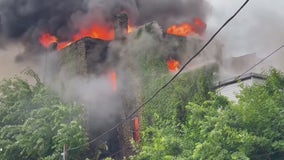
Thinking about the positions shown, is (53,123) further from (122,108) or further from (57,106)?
(122,108)

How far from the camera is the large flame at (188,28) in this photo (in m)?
30.4

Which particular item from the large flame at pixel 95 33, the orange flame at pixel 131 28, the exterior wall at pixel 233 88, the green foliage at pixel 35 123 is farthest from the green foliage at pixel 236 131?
the large flame at pixel 95 33

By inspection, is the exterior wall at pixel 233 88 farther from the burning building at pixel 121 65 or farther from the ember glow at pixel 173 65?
the ember glow at pixel 173 65

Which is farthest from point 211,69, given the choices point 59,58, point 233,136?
point 59,58

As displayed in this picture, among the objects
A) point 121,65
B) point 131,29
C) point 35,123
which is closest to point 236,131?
point 35,123

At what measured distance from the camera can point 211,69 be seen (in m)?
24.1

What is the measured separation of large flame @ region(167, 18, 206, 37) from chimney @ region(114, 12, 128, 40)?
8.87ft

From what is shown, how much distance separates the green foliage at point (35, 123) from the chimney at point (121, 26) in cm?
515

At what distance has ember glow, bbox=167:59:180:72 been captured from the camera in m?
27.0

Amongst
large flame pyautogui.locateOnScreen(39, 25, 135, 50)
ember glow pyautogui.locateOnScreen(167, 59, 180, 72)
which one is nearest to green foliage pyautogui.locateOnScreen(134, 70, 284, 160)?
ember glow pyautogui.locateOnScreen(167, 59, 180, 72)

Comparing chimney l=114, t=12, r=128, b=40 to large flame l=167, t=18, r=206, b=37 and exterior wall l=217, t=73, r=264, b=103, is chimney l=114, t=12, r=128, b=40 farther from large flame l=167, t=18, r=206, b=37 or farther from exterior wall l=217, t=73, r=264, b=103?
exterior wall l=217, t=73, r=264, b=103

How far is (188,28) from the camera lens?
102ft

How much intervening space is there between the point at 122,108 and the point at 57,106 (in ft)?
13.7

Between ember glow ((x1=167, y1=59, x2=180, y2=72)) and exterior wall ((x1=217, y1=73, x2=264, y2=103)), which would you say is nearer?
exterior wall ((x1=217, y1=73, x2=264, y2=103))
